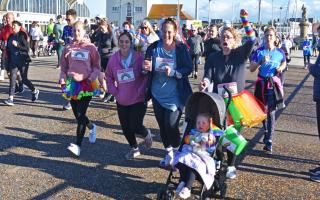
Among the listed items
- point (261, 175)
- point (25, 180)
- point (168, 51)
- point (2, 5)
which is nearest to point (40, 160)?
point (25, 180)

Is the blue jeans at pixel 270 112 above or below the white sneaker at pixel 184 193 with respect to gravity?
above

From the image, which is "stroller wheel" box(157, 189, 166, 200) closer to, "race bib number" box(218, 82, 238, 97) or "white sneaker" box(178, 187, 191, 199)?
"white sneaker" box(178, 187, 191, 199)

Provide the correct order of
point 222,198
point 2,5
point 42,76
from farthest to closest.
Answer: point 2,5 → point 42,76 → point 222,198

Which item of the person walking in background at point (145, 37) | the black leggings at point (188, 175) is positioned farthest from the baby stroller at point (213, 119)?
the person walking in background at point (145, 37)

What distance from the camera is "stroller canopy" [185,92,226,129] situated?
4355 millimetres

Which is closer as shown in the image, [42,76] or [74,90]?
[74,90]

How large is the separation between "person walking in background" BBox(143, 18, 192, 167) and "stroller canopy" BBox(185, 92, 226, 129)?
56 centimetres

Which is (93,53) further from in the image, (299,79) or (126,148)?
(299,79)

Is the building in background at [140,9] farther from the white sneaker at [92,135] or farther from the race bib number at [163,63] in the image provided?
the race bib number at [163,63]

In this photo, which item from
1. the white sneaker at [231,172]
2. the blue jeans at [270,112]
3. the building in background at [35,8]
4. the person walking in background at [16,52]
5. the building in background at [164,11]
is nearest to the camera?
the white sneaker at [231,172]

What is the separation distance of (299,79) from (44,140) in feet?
41.4

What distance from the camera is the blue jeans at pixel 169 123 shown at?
520 centimetres

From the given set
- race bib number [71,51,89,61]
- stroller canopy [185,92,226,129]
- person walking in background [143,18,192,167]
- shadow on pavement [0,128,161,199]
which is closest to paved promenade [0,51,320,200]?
shadow on pavement [0,128,161,199]

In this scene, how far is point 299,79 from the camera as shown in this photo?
1673cm
